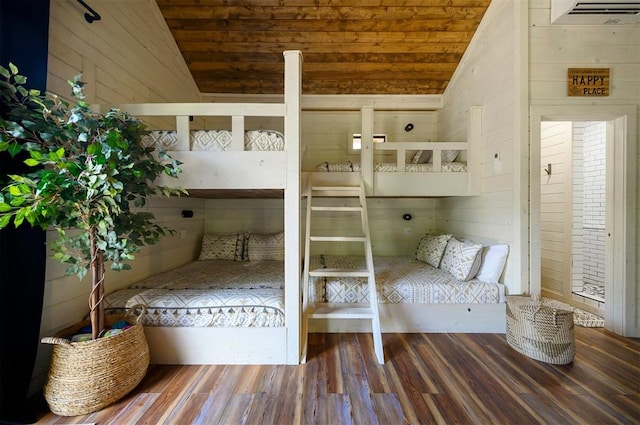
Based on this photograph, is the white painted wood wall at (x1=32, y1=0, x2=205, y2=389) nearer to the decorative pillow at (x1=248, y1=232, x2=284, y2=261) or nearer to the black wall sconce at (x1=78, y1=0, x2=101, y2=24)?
the black wall sconce at (x1=78, y1=0, x2=101, y2=24)

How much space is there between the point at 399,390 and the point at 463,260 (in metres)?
1.36

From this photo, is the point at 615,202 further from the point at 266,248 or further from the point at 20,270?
the point at 20,270

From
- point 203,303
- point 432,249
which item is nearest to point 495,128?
point 432,249

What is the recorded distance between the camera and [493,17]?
8.25 feet

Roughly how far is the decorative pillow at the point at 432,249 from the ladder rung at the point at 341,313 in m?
1.26

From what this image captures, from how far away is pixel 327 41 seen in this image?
290 centimetres

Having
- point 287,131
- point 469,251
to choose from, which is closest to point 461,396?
point 469,251

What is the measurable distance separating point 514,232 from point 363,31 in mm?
2618

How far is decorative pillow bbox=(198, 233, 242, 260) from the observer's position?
3.31m

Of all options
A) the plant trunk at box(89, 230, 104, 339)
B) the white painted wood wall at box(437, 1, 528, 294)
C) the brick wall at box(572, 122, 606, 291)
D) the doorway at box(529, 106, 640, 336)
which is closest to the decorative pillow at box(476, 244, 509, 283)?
the white painted wood wall at box(437, 1, 528, 294)

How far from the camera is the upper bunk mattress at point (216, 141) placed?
1807mm

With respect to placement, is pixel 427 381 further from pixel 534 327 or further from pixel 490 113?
pixel 490 113

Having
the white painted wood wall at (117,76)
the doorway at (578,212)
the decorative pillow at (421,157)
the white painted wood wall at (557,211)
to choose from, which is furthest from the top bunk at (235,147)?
the white painted wood wall at (557,211)

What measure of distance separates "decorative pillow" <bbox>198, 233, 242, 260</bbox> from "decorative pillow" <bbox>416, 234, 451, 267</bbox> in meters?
2.45
